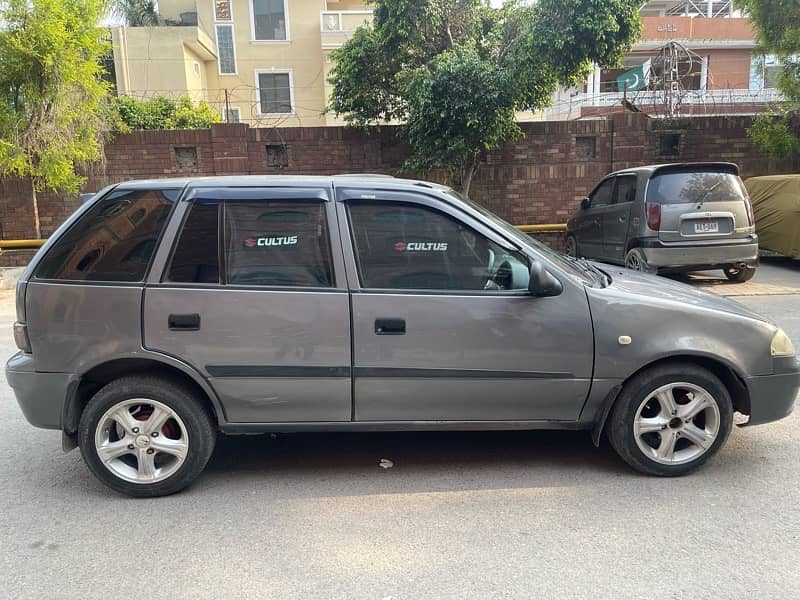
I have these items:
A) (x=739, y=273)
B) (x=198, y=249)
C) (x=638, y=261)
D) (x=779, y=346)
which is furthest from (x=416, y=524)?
(x=739, y=273)

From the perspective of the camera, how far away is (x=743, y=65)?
2950 centimetres

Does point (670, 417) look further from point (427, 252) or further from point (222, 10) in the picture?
point (222, 10)

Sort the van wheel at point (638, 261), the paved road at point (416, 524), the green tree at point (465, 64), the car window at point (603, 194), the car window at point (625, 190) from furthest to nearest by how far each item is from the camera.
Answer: the green tree at point (465, 64) → the car window at point (603, 194) → the car window at point (625, 190) → the van wheel at point (638, 261) → the paved road at point (416, 524)

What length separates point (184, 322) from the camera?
3.46 m

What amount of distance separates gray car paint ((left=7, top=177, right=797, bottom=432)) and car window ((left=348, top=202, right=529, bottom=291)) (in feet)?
0.27

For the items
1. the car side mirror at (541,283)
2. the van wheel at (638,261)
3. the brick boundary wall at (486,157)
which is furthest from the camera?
the brick boundary wall at (486,157)

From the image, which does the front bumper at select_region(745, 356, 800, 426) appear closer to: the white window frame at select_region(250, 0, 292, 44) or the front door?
the front door

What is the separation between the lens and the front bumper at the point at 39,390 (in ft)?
11.5

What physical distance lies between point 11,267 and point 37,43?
4.60m

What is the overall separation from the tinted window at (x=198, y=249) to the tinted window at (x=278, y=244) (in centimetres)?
7

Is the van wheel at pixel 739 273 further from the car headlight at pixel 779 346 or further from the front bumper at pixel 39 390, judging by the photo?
the front bumper at pixel 39 390

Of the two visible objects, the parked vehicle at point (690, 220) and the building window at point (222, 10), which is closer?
the parked vehicle at point (690, 220)

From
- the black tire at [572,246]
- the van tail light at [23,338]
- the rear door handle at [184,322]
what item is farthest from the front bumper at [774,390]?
the black tire at [572,246]

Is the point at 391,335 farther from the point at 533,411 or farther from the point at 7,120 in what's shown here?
the point at 7,120
